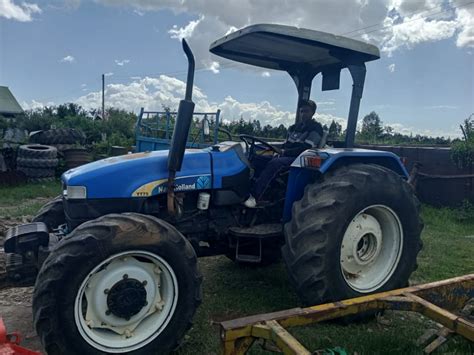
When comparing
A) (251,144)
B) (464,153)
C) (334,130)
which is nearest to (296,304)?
(251,144)

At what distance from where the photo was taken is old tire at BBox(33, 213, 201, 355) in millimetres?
2643

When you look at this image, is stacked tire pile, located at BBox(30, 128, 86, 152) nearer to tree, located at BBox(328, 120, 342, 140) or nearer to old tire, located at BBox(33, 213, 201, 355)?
tree, located at BBox(328, 120, 342, 140)

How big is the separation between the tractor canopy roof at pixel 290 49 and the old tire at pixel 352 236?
0.98 m

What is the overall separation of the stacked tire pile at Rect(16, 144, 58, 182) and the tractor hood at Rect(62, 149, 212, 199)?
870 cm

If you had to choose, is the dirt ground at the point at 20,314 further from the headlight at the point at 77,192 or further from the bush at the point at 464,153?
the bush at the point at 464,153

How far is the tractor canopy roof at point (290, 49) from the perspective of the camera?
3551 mm

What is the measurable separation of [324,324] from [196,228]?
1.25 m

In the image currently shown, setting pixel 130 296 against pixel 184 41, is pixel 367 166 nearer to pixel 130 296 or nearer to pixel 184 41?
pixel 184 41

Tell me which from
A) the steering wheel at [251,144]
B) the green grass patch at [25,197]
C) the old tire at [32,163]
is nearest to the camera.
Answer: the steering wheel at [251,144]

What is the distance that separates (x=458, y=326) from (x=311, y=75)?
2.99 meters

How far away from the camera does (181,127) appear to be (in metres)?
3.23

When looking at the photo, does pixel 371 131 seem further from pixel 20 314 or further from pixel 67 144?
pixel 20 314

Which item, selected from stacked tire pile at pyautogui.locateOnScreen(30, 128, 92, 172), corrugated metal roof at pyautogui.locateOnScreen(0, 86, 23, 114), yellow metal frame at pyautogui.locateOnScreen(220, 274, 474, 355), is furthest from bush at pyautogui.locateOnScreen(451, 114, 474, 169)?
corrugated metal roof at pyautogui.locateOnScreen(0, 86, 23, 114)

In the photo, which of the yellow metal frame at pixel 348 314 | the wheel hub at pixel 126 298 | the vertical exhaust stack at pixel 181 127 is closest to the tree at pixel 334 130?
the vertical exhaust stack at pixel 181 127
